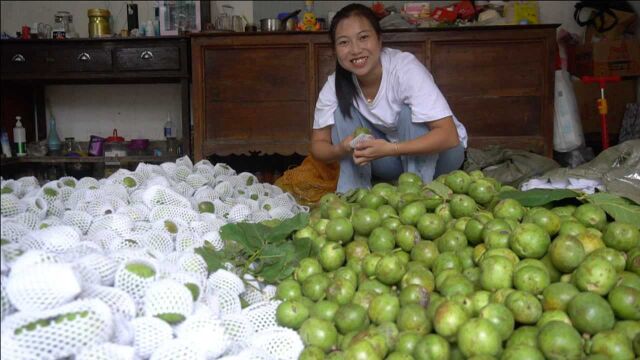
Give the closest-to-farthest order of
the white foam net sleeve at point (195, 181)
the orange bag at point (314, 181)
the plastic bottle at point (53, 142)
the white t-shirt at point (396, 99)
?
the white foam net sleeve at point (195, 181)
the white t-shirt at point (396, 99)
the orange bag at point (314, 181)
the plastic bottle at point (53, 142)

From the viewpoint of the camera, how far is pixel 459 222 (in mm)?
1619

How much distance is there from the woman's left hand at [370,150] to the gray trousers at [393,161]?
272mm

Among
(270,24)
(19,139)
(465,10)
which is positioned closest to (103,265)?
(270,24)

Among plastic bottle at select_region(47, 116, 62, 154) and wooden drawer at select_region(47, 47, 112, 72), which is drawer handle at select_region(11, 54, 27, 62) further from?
plastic bottle at select_region(47, 116, 62, 154)

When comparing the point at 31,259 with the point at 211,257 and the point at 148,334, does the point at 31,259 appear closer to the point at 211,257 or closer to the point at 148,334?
the point at 148,334

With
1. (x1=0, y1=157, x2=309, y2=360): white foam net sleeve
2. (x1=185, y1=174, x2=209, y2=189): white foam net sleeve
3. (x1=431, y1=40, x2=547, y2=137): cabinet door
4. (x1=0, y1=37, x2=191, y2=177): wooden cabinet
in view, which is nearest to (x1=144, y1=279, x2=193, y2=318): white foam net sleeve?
(x1=0, y1=157, x2=309, y2=360): white foam net sleeve

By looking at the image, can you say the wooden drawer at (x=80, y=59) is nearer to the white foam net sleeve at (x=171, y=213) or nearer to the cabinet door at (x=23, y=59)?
the cabinet door at (x=23, y=59)

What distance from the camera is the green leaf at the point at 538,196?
1.74m

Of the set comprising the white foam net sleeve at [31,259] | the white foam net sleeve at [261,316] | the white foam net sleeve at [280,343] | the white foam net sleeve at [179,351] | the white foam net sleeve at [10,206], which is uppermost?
the white foam net sleeve at [10,206]

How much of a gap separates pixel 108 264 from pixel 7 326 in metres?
0.29

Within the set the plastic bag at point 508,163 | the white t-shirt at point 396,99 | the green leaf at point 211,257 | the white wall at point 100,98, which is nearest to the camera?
the green leaf at point 211,257

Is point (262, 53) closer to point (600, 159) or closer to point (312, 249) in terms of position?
point (600, 159)

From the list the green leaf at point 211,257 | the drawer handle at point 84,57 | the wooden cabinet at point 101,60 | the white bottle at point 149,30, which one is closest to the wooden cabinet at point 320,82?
the wooden cabinet at point 101,60

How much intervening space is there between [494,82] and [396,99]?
62.7 inches
